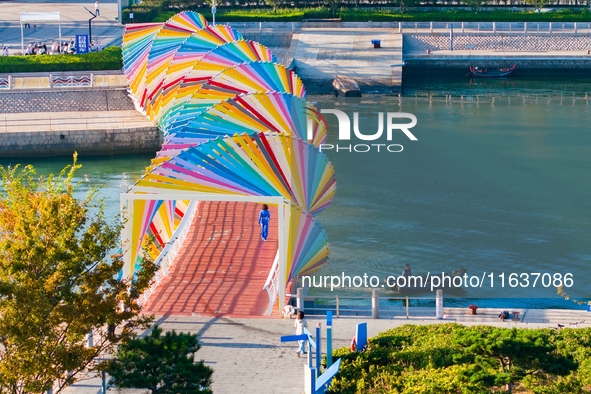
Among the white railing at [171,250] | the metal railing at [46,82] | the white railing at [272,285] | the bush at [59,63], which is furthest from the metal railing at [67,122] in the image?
the white railing at [272,285]

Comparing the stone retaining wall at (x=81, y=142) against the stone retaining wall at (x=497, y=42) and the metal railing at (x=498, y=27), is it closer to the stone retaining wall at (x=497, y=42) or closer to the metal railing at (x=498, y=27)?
the stone retaining wall at (x=497, y=42)

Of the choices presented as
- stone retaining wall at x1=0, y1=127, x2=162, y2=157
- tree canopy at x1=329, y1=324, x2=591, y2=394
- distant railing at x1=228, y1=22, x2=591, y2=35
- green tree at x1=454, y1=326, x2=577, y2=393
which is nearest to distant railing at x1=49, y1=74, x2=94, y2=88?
stone retaining wall at x1=0, y1=127, x2=162, y2=157

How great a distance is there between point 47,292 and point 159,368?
2.52 meters

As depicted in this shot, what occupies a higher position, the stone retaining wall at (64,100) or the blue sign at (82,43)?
the blue sign at (82,43)

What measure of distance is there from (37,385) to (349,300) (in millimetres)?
16447

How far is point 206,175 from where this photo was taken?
105ft

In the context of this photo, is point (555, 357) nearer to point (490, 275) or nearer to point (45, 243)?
point (45, 243)

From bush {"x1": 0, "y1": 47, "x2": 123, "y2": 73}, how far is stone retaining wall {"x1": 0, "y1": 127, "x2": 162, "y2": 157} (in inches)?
351

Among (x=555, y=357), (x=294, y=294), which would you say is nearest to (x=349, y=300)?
(x=294, y=294)

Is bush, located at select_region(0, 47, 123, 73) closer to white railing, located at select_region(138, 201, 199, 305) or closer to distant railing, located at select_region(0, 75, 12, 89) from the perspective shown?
distant railing, located at select_region(0, 75, 12, 89)

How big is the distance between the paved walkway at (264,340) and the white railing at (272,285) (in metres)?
0.91

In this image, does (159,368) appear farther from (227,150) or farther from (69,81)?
(69,81)

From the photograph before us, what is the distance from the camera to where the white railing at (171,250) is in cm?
3152

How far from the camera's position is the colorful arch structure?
31375 mm
